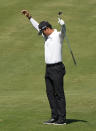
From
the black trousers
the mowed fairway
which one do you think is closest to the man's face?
the black trousers

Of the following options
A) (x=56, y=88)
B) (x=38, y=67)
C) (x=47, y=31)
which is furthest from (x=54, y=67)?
(x=38, y=67)

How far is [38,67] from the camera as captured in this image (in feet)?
80.1

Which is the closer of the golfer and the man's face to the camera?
the golfer

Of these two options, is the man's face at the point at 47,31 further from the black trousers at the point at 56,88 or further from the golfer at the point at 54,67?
the black trousers at the point at 56,88

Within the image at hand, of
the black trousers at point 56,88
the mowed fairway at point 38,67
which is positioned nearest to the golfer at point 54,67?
the black trousers at point 56,88

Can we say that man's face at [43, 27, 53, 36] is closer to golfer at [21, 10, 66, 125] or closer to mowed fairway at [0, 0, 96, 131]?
golfer at [21, 10, 66, 125]

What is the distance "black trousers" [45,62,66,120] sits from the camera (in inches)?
485

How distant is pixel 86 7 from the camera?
34.0m

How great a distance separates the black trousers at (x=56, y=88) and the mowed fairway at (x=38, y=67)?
0.39 meters

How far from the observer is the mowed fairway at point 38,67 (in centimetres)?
1353

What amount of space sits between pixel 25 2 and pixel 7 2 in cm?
116

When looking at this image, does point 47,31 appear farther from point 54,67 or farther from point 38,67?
point 38,67

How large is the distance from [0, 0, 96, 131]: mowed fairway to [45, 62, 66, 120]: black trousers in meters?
0.39

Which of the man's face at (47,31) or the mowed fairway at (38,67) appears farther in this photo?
the mowed fairway at (38,67)
